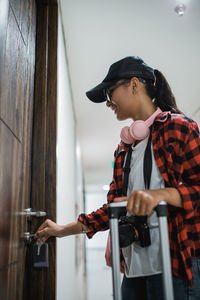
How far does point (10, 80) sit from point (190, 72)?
2621mm

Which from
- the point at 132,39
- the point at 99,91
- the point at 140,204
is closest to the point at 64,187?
the point at 99,91

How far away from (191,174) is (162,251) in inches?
12.3

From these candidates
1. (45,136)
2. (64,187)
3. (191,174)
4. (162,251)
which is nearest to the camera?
(162,251)

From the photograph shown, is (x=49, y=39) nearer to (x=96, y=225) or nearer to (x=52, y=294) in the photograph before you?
(x=96, y=225)

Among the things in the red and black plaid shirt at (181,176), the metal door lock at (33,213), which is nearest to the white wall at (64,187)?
the metal door lock at (33,213)

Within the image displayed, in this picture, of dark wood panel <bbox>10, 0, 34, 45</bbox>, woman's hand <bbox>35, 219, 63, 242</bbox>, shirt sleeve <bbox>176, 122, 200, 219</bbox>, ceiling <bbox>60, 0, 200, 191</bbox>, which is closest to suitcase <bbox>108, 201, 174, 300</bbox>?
shirt sleeve <bbox>176, 122, 200, 219</bbox>

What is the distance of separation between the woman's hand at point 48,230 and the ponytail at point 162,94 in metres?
0.67

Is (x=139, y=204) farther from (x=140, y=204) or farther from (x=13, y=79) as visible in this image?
(x=13, y=79)

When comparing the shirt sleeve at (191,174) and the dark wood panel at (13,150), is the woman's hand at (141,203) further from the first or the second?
the dark wood panel at (13,150)

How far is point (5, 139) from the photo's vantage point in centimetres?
87

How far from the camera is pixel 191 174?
890mm

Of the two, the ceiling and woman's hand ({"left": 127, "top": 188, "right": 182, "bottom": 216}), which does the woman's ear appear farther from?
the ceiling

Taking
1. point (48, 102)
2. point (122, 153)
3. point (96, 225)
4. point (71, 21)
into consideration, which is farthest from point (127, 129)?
point (71, 21)

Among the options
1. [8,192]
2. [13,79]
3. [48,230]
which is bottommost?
[48,230]
